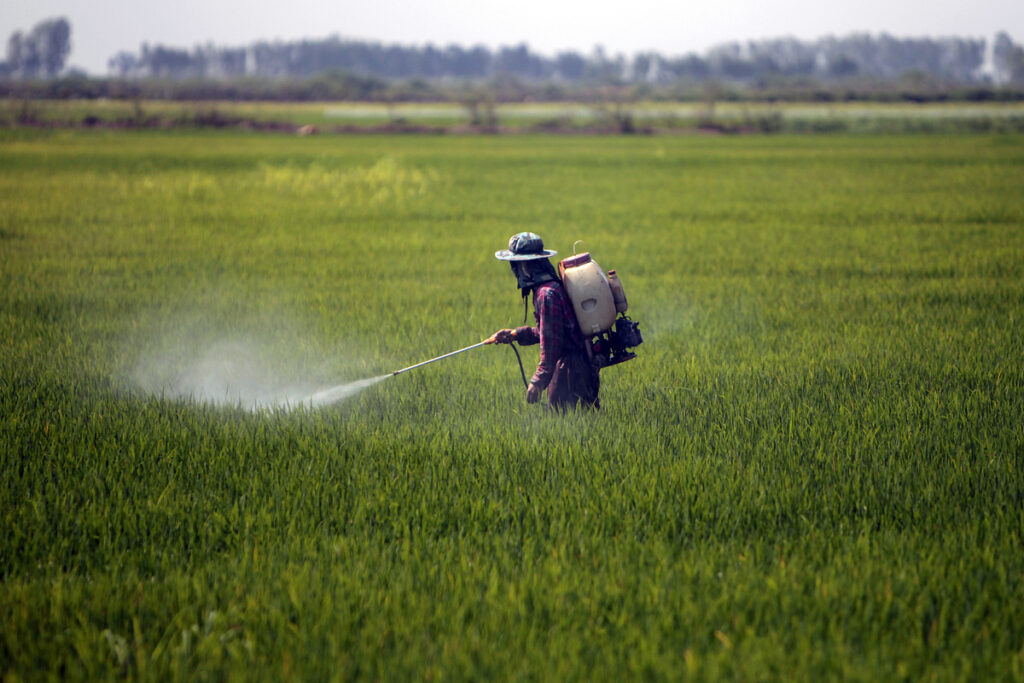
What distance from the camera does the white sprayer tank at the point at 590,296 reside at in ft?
15.2

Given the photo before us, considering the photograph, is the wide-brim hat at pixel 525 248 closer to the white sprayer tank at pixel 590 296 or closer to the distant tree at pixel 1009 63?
the white sprayer tank at pixel 590 296

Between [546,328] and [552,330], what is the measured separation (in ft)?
0.12

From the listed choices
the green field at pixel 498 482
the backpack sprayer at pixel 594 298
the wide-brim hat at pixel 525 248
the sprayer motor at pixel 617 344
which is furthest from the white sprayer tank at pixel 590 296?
the green field at pixel 498 482

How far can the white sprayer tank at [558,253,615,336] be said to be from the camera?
464cm

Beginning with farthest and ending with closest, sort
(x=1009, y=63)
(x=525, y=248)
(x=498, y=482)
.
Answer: (x=1009, y=63), (x=525, y=248), (x=498, y=482)

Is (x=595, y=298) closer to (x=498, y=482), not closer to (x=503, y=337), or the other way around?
(x=503, y=337)

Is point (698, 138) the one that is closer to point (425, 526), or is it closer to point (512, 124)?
point (512, 124)

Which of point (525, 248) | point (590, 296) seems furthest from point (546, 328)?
point (525, 248)

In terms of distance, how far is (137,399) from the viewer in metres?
5.93

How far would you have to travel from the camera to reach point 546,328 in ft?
16.0

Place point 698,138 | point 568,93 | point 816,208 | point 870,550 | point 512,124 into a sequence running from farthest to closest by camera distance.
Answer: point 568,93 → point 512,124 → point 698,138 → point 816,208 → point 870,550

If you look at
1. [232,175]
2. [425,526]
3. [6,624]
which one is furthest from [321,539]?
[232,175]

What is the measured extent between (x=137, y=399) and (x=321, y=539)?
9.08 ft

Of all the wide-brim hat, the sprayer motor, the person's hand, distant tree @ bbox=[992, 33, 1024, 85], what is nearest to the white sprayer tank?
the sprayer motor
